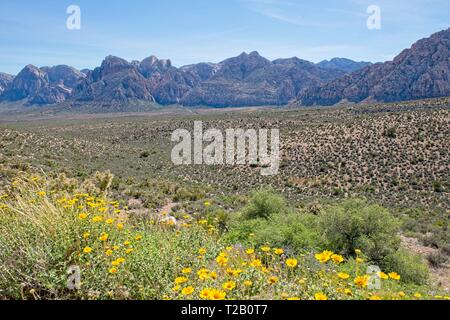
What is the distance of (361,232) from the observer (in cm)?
925

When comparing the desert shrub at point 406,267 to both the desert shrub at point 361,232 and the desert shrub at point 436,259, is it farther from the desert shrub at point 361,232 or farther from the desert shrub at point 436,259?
the desert shrub at point 436,259

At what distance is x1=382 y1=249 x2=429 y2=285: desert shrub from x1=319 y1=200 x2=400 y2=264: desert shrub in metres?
0.17

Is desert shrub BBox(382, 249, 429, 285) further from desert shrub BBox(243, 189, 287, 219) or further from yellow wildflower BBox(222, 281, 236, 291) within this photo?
yellow wildflower BBox(222, 281, 236, 291)

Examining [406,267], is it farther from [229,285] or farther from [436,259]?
[229,285]

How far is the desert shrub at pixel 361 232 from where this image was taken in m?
8.85

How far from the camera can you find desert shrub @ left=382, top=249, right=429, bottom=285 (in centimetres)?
819

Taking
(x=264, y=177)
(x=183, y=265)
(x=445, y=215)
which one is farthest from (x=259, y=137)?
(x=183, y=265)

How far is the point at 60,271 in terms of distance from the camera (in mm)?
4004

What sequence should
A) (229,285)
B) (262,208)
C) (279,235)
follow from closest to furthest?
(229,285)
(279,235)
(262,208)

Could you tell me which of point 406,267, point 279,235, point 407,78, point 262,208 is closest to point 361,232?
point 406,267

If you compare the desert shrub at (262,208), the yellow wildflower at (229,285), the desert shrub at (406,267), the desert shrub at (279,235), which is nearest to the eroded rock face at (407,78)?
the desert shrub at (262,208)

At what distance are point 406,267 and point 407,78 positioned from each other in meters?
155

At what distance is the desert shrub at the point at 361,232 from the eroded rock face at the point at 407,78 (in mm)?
145878
